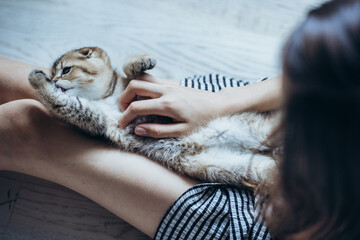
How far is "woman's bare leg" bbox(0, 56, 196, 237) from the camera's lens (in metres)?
0.74

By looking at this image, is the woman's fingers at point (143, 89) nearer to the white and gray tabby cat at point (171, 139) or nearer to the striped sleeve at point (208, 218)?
the white and gray tabby cat at point (171, 139)

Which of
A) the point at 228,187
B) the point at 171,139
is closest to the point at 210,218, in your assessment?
the point at 228,187

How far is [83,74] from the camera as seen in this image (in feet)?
3.06

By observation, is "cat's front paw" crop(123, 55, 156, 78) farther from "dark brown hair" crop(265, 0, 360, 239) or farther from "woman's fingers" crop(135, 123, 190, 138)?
"dark brown hair" crop(265, 0, 360, 239)

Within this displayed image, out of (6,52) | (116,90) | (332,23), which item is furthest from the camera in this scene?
(6,52)

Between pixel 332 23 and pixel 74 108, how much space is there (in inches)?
26.7

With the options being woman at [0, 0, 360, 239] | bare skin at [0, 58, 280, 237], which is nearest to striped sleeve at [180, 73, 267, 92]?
woman at [0, 0, 360, 239]

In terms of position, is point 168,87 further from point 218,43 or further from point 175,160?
point 218,43

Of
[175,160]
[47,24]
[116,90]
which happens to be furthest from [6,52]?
[175,160]

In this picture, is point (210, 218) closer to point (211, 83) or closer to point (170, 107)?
point (170, 107)

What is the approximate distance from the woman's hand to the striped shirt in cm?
19

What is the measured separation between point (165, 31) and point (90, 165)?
829mm

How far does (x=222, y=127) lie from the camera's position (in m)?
0.85

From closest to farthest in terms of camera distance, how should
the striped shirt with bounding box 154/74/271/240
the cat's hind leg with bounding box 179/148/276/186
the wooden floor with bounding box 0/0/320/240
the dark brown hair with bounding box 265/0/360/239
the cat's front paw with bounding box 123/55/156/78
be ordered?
the dark brown hair with bounding box 265/0/360/239
the striped shirt with bounding box 154/74/271/240
the cat's hind leg with bounding box 179/148/276/186
the cat's front paw with bounding box 123/55/156/78
the wooden floor with bounding box 0/0/320/240
